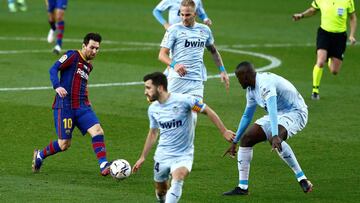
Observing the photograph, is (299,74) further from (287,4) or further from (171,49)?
(287,4)

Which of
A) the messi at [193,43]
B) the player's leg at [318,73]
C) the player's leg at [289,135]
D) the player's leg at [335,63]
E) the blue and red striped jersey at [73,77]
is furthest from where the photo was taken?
the player's leg at [335,63]

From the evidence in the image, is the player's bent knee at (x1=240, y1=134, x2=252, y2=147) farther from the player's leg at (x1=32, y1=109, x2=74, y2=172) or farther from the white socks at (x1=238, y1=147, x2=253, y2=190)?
the player's leg at (x1=32, y1=109, x2=74, y2=172)

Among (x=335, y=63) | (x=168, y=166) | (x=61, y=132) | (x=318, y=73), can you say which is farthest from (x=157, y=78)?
(x=335, y=63)

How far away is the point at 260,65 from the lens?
27.8 meters

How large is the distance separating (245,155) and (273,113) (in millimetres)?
937

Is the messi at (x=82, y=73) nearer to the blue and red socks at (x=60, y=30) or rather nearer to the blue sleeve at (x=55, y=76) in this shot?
the blue sleeve at (x=55, y=76)

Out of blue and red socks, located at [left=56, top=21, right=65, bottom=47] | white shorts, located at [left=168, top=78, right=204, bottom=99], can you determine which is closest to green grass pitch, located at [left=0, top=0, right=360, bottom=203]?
blue and red socks, located at [left=56, top=21, right=65, bottom=47]

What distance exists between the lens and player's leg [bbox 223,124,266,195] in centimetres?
1420

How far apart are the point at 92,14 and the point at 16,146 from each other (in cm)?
2395

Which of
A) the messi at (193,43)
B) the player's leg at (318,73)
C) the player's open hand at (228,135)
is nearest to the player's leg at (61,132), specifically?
the messi at (193,43)

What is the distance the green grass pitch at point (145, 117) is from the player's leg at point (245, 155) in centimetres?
18

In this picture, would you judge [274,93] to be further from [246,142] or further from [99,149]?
[99,149]

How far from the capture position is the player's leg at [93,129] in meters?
15.3

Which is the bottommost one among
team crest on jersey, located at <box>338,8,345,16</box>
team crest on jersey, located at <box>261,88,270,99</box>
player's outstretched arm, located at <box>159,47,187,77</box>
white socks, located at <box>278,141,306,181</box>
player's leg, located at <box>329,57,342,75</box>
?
player's leg, located at <box>329,57,342,75</box>
